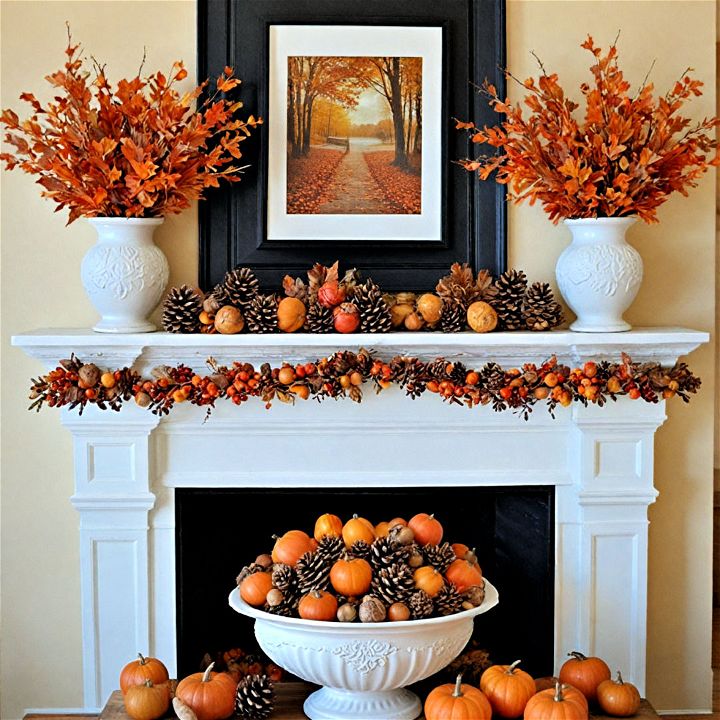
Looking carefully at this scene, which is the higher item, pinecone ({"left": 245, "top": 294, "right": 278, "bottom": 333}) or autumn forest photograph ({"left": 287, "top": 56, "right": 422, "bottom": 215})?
autumn forest photograph ({"left": 287, "top": 56, "right": 422, "bottom": 215})

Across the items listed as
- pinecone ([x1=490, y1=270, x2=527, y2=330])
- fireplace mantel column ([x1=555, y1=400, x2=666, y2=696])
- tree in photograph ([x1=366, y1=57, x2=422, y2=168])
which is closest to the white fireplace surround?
fireplace mantel column ([x1=555, y1=400, x2=666, y2=696])

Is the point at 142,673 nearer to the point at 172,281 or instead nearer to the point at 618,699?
the point at 172,281

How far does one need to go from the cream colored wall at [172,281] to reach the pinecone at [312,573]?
85 cm

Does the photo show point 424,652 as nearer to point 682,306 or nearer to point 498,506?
point 498,506

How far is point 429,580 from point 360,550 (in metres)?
→ 0.18

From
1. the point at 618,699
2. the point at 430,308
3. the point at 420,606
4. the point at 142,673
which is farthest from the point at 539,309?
the point at 142,673

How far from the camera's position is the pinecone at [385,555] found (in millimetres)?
2504

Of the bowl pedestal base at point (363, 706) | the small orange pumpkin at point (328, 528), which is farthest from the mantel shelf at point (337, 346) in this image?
the bowl pedestal base at point (363, 706)

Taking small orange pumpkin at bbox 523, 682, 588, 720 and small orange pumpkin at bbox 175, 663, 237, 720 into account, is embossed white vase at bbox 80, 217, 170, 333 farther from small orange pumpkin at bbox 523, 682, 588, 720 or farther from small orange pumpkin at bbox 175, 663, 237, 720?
small orange pumpkin at bbox 523, 682, 588, 720

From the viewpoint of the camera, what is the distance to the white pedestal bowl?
2.41 meters

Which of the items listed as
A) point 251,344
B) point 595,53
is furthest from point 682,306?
point 251,344

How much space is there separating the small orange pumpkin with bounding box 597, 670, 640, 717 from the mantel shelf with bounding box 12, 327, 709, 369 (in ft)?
2.78

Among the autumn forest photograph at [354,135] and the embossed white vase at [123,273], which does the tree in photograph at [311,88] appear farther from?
the embossed white vase at [123,273]

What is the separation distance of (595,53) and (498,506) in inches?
52.0
